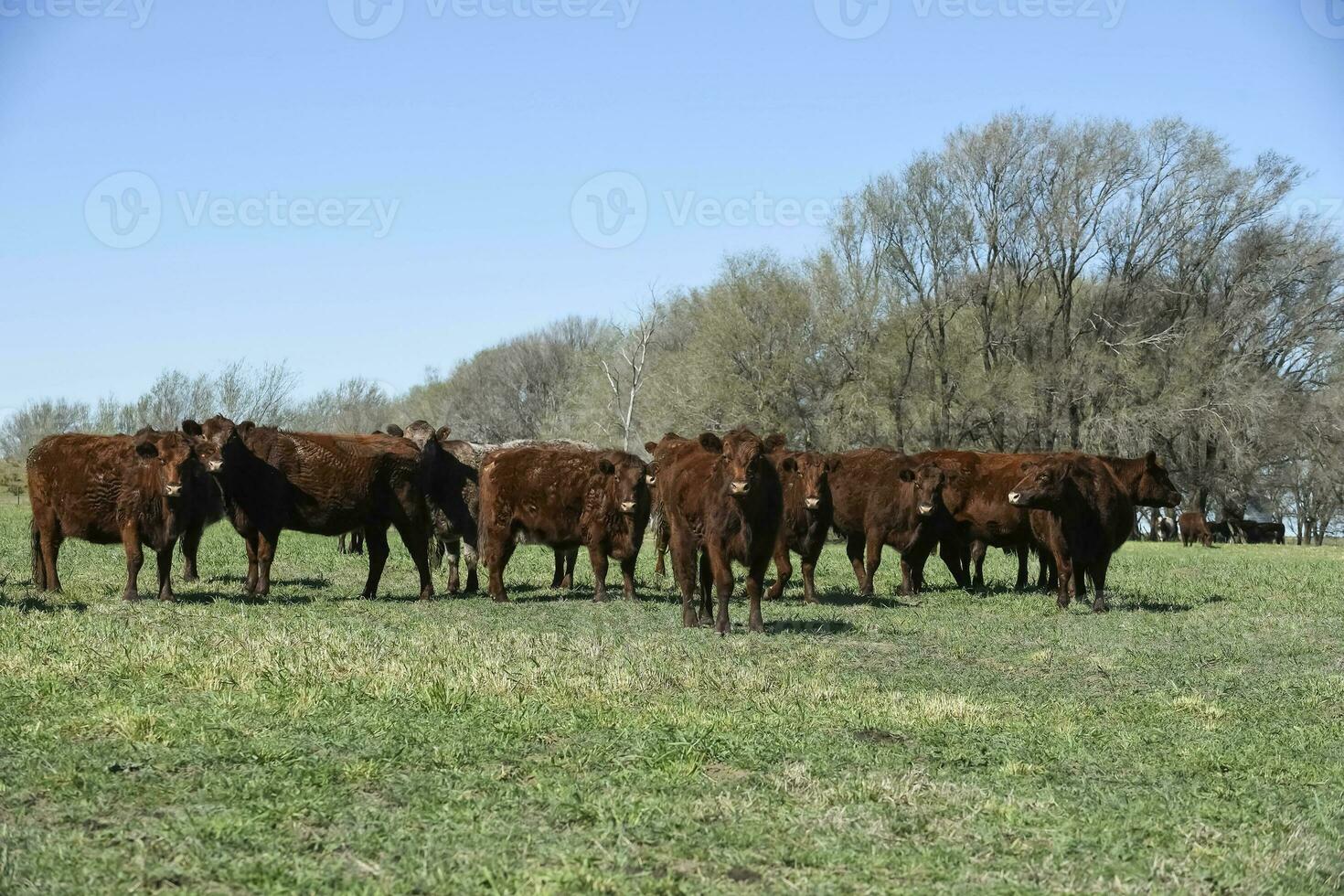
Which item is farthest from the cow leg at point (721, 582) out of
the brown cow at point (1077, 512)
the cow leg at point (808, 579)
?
the brown cow at point (1077, 512)

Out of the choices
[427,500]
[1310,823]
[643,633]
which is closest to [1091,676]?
[643,633]

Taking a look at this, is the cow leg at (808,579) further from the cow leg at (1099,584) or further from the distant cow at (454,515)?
the cow leg at (1099,584)

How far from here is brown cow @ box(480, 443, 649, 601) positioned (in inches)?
643

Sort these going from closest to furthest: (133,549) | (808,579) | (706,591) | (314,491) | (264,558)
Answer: (706,591) → (133,549) → (264,558) → (314,491) → (808,579)

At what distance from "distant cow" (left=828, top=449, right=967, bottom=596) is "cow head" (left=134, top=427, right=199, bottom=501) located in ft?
26.0

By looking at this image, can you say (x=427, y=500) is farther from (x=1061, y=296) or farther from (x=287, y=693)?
(x=1061, y=296)

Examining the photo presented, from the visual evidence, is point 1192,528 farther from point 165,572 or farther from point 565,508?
point 165,572

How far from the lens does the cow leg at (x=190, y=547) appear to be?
15534mm

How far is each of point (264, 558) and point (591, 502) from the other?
12.3 feet

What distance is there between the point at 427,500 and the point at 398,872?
1287cm

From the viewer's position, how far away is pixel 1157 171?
4775cm

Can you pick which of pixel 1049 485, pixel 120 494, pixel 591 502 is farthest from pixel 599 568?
pixel 1049 485

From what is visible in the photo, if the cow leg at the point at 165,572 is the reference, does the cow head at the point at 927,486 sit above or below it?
above

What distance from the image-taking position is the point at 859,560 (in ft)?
62.4
